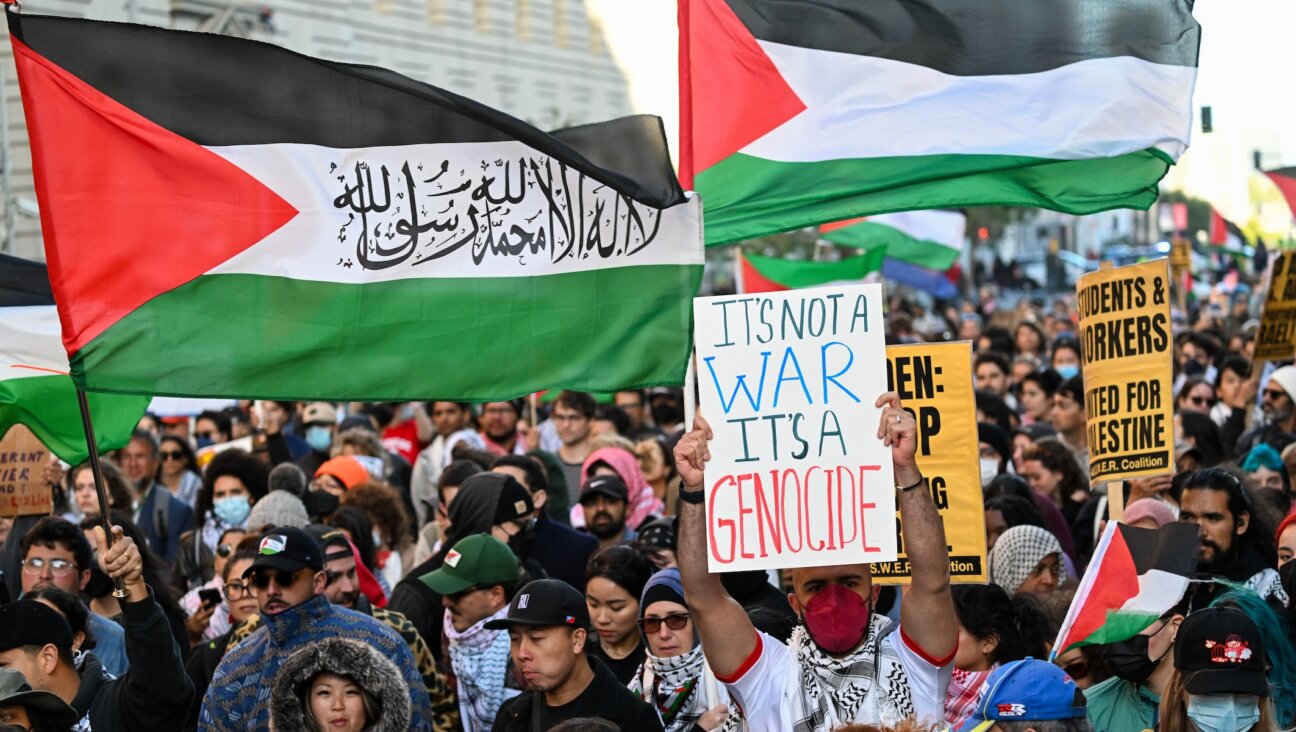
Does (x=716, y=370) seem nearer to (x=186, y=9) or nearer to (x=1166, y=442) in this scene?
(x=1166, y=442)

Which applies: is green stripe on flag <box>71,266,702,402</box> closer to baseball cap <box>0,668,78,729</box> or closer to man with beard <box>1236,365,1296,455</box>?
baseball cap <box>0,668,78,729</box>

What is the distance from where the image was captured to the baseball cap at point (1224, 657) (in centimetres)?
486

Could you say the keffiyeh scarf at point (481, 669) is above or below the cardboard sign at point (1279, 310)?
below

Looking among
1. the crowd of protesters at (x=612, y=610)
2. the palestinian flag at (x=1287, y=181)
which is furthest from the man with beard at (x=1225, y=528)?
the palestinian flag at (x=1287, y=181)

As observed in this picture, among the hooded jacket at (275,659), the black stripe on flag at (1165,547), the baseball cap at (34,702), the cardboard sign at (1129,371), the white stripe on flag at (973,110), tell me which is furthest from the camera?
the cardboard sign at (1129,371)

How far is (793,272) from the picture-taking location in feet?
59.4

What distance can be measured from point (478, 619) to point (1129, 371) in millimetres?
3166

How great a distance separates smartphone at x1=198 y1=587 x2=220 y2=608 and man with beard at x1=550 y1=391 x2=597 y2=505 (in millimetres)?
3697

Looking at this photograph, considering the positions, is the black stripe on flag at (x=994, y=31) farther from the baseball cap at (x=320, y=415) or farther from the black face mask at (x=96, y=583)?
the baseball cap at (x=320, y=415)

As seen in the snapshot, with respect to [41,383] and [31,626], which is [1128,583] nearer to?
[31,626]

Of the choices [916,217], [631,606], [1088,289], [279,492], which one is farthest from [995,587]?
[916,217]

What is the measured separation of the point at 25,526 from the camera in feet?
31.1

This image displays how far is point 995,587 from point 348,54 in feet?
148

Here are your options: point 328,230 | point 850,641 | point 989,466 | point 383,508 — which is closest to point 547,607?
point 850,641
